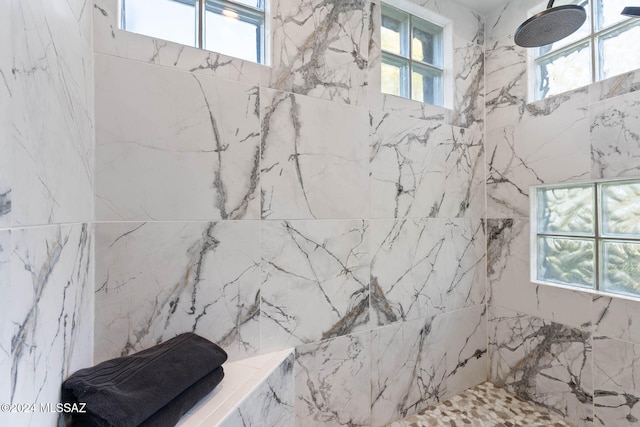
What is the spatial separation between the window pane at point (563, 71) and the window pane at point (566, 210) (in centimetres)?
57

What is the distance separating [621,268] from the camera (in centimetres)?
144

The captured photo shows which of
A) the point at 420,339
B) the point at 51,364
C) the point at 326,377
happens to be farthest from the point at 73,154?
the point at 420,339

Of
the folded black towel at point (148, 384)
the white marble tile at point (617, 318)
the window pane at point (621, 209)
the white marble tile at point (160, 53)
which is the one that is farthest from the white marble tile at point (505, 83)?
the folded black towel at point (148, 384)

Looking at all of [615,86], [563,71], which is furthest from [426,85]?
[615,86]

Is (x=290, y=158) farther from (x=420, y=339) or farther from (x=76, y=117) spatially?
(x=420, y=339)

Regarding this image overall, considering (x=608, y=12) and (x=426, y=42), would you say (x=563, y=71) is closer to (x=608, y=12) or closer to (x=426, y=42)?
(x=608, y=12)

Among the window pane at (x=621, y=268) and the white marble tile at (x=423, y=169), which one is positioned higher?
the white marble tile at (x=423, y=169)

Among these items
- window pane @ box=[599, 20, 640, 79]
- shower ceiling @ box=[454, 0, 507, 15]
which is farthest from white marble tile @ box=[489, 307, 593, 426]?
shower ceiling @ box=[454, 0, 507, 15]

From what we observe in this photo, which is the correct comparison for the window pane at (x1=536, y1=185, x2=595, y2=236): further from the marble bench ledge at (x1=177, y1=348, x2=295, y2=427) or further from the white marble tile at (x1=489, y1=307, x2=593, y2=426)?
the marble bench ledge at (x1=177, y1=348, x2=295, y2=427)

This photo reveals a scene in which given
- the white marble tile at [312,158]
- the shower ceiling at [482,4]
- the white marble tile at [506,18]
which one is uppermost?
the shower ceiling at [482,4]

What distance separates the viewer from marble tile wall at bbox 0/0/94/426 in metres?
0.50

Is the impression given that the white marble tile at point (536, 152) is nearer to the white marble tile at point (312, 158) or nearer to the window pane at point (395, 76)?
the window pane at point (395, 76)

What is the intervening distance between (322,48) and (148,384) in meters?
1.51

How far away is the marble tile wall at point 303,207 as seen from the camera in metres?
1.08
